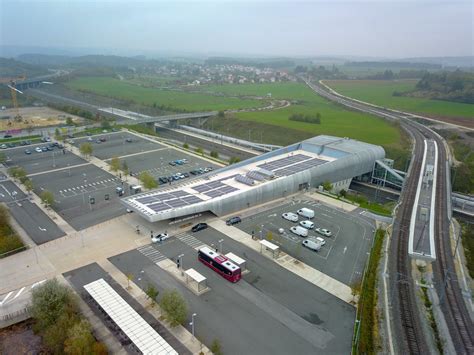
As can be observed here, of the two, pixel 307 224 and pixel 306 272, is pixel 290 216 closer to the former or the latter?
pixel 307 224

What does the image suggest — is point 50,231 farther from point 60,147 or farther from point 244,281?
point 60,147

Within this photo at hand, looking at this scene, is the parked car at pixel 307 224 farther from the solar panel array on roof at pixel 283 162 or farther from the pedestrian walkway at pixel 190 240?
the solar panel array on roof at pixel 283 162

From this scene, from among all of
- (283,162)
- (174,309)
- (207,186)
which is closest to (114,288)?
(174,309)

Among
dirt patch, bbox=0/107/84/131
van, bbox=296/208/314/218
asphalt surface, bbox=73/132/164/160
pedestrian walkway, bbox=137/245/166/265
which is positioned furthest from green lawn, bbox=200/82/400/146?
pedestrian walkway, bbox=137/245/166/265

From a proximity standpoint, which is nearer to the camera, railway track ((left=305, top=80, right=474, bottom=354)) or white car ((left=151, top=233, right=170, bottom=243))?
railway track ((left=305, top=80, right=474, bottom=354))

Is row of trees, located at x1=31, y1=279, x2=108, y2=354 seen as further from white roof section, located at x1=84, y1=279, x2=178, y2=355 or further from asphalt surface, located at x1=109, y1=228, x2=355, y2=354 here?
asphalt surface, located at x1=109, y1=228, x2=355, y2=354

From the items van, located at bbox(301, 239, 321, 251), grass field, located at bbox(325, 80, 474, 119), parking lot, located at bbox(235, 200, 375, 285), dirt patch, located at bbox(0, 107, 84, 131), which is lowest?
dirt patch, located at bbox(0, 107, 84, 131)
